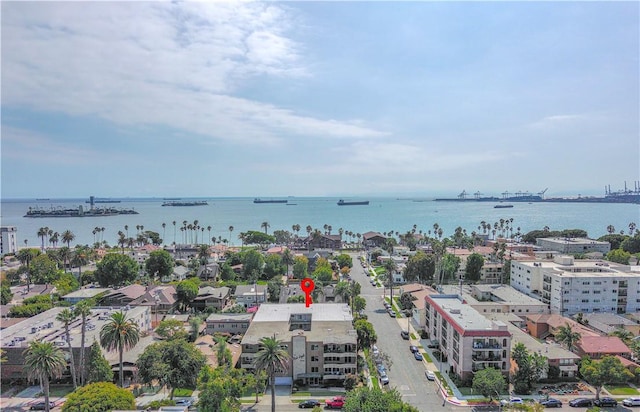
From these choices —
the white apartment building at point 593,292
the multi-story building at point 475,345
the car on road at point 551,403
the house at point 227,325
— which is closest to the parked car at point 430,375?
the multi-story building at point 475,345

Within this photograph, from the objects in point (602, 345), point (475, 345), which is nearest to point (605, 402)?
point (602, 345)

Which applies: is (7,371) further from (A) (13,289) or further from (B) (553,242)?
(B) (553,242)

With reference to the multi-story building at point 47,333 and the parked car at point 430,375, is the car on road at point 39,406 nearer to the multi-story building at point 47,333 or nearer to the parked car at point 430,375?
the multi-story building at point 47,333

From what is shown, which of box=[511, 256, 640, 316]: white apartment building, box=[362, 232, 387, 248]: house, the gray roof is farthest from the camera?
box=[362, 232, 387, 248]: house

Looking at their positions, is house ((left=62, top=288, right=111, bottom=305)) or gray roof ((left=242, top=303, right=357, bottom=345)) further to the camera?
house ((left=62, top=288, right=111, bottom=305))

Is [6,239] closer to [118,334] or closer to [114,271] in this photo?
[114,271]

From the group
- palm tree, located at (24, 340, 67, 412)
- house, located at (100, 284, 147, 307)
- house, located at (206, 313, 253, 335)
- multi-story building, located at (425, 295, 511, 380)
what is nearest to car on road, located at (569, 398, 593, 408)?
multi-story building, located at (425, 295, 511, 380)

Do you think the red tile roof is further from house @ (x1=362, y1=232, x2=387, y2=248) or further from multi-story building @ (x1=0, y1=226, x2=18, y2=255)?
multi-story building @ (x1=0, y1=226, x2=18, y2=255)

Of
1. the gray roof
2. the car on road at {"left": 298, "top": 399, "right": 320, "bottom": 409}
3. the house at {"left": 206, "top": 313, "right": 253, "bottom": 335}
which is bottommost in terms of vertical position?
the car on road at {"left": 298, "top": 399, "right": 320, "bottom": 409}
